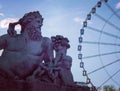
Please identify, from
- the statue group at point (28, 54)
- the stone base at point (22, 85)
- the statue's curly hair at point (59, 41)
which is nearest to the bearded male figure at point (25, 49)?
the statue group at point (28, 54)

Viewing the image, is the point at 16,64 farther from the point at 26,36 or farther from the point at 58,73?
the point at 58,73

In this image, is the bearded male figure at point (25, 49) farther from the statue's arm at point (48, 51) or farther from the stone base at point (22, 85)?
the stone base at point (22, 85)

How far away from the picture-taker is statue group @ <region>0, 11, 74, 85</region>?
14578mm

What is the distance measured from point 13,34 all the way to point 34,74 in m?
2.02

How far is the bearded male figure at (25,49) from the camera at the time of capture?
14555 millimetres

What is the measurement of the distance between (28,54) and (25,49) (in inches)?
9.8

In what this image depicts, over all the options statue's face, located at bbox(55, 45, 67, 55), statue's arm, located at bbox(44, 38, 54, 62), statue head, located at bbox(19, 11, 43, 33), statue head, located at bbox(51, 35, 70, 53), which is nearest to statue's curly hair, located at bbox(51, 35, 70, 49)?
statue head, located at bbox(51, 35, 70, 53)

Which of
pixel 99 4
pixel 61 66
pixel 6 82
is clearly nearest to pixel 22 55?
pixel 6 82

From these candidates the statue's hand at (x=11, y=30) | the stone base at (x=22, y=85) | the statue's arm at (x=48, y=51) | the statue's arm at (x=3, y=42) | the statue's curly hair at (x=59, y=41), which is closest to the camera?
the stone base at (x=22, y=85)

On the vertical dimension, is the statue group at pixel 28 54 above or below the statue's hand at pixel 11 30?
below

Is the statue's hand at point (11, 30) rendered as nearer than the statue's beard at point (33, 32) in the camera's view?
Yes

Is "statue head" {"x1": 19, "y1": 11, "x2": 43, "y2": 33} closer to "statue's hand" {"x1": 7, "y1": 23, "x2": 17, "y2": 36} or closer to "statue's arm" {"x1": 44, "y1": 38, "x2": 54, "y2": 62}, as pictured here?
"statue's hand" {"x1": 7, "y1": 23, "x2": 17, "y2": 36}

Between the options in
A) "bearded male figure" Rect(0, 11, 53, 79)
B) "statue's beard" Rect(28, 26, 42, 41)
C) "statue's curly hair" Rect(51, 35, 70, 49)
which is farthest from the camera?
"statue's curly hair" Rect(51, 35, 70, 49)

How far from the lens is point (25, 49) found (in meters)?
15.1
